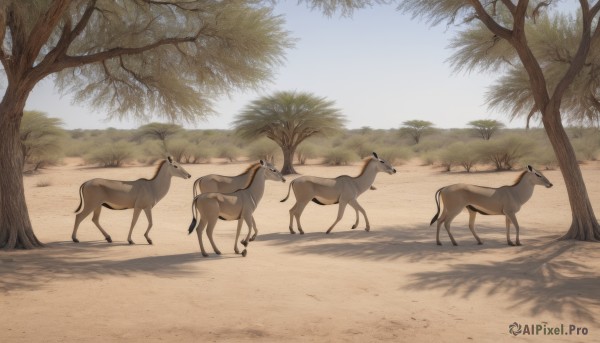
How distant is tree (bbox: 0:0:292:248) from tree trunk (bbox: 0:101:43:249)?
2 centimetres

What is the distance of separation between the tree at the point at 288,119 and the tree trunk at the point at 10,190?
73.4ft

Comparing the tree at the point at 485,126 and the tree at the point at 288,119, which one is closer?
the tree at the point at 288,119

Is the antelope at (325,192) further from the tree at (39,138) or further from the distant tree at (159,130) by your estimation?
the distant tree at (159,130)

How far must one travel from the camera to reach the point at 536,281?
7.29 meters

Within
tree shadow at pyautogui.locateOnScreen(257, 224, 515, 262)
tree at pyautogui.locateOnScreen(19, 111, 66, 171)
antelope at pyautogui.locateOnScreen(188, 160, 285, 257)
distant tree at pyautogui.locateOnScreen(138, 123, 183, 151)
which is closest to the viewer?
antelope at pyautogui.locateOnScreen(188, 160, 285, 257)

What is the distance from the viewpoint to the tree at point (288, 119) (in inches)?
1266

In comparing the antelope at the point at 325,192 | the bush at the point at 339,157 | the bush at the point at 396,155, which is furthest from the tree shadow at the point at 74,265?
the bush at the point at 396,155

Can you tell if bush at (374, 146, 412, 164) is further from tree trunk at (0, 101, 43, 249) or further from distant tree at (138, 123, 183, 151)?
tree trunk at (0, 101, 43, 249)

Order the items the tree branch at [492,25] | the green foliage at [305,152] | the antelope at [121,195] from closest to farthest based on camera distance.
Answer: the antelope at [121,195]
the tree branch at [492,25]
the green foliage at [305,152]

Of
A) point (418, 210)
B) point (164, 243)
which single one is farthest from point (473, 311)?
point (418, 210)

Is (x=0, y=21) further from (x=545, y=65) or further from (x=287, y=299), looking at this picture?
(x=545, y=65)

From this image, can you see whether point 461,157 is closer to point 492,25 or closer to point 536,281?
point 492,25

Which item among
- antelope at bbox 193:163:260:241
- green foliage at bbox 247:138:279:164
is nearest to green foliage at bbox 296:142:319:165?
green foliage at bbox 247:138:279:164

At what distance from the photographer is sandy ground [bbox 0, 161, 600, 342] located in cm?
504
